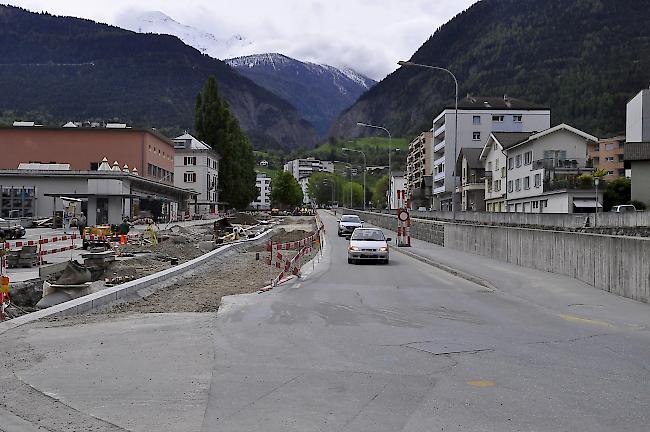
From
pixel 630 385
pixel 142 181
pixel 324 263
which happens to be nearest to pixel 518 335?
pixel 630 385

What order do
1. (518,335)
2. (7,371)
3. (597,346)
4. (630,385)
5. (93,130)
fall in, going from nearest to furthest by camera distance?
(630,385)
(7,371)
(597,346)
(518,335)
(93,130)

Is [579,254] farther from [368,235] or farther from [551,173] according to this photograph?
[551,173]

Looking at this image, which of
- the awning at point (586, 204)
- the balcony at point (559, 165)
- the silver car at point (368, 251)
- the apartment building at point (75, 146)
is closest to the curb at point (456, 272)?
the silver car at point (368, 251)

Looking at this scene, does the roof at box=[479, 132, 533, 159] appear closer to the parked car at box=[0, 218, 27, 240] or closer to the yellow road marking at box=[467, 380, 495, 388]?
the parked car at box=[0, 218, 27, 240]

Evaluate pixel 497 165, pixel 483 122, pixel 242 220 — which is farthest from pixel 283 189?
pixel 497 165

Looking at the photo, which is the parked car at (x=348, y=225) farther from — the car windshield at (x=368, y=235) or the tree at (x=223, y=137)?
the tree at (x=223, y=137)

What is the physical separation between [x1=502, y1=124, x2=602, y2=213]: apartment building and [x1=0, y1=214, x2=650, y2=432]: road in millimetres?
50054

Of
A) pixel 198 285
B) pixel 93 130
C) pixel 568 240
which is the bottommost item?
pixel 198 285

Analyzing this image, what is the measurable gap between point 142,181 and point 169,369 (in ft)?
194

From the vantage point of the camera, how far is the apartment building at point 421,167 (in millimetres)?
126125

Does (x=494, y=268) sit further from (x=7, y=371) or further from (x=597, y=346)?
(x=7, y=371)

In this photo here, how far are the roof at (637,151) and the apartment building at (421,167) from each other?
222ft

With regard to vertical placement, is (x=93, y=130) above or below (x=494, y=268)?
above

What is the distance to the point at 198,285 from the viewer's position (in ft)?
66.7
